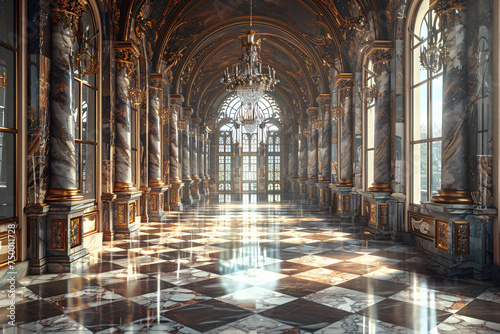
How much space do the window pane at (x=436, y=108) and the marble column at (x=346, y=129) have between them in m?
5.55

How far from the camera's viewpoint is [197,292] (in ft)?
17.6

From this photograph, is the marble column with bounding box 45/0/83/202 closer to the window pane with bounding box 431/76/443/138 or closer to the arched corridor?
the arched corridor

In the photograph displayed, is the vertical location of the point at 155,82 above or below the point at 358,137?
above

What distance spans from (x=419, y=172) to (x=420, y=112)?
56.0 inches

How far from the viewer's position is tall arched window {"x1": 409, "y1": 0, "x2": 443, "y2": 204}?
27.2 feet

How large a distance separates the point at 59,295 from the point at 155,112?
9.61m

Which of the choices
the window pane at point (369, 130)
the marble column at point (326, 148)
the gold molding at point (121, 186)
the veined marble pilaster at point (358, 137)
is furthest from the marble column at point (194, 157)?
the gold molding at point (121, 186)

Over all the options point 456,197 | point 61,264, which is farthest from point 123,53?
point 456,197

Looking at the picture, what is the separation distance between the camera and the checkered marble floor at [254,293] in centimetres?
424

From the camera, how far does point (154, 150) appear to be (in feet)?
45.5

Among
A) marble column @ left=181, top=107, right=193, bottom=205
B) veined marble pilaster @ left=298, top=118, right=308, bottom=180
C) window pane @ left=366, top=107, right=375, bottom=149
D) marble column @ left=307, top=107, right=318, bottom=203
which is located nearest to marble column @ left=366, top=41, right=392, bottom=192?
window pane @ left=366, top=107, right=375, bottom=149

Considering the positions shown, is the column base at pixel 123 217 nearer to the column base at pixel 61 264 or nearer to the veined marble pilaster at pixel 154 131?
the column base at pixel 61 264

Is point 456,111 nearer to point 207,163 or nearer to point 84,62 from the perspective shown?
point 84,62

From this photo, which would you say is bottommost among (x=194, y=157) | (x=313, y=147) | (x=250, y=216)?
(x=250, y=216)
